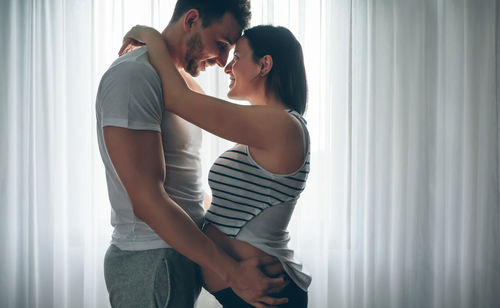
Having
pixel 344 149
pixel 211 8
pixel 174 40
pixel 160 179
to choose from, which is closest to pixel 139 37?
pixel 174 40

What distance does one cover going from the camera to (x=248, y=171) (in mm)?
1194

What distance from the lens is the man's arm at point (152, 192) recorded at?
101cm

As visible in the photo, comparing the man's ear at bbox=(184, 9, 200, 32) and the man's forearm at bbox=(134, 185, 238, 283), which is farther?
the man's ear at bbox=(184, 9, 200, 32)

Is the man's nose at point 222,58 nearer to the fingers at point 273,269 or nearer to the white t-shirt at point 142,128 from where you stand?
the white t-shirt at point 142,128

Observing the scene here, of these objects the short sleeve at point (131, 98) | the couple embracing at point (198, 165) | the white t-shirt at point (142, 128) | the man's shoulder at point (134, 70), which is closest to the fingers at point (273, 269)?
the couple embracing at point (198, 165)

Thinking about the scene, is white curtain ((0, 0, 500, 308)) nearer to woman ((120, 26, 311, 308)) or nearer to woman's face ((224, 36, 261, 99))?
woman's face ((224, 36, 261, 99))

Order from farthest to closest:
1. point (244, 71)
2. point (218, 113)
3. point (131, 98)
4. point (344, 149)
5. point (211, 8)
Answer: point (344, 149) → point (244, 71) → point (211, 8) → point (218, 113) → point (131, 98)

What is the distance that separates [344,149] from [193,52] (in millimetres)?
1415

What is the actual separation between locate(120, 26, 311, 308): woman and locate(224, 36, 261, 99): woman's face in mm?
157

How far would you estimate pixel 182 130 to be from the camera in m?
1.21

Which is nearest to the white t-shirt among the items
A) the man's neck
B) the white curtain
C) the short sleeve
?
the short sleeve

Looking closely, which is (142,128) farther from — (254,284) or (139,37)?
(254,284)

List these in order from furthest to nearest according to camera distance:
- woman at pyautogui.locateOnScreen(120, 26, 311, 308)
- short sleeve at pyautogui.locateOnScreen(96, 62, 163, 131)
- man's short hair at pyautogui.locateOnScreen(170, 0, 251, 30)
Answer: man's short hair at pyautogui.locateOnScreen(170, 0, 251, 30) → woman at pyautogui.locateOnScreen(120, 26, 311, 308) → short sleeve at pyautogui.locateOnScreen(96, 62, 163, 131)

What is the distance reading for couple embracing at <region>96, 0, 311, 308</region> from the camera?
1030mm
